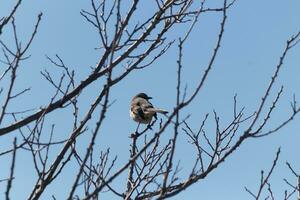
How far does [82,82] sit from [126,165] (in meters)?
1.58

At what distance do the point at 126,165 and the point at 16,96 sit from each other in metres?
1.40

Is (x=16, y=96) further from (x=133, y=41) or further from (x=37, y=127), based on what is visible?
(x=133, y=41)

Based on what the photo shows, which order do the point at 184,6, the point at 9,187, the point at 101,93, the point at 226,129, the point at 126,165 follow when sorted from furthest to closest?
1. the point at 226,129
2. the point at 184,6
3. the point at 101,93
4. the point at 126,165
5. the point at 9,187

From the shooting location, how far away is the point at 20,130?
165 inches

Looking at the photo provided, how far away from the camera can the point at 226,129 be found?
21.8 feet

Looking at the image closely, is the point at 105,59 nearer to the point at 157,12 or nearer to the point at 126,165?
the point at 157,12

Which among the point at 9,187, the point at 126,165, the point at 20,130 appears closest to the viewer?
the point at 9,187

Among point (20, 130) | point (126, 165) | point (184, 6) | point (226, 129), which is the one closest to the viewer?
point (126, 165)

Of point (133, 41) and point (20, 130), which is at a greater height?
point (133, 41)

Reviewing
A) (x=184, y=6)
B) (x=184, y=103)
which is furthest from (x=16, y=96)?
(x=184, y=6)

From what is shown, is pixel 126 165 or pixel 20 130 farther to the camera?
pixel 20 130

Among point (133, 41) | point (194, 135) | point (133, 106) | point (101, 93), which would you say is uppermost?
point (133, 106)

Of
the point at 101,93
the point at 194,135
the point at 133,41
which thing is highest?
the point at 194,135

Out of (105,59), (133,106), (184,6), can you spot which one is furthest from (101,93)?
(133,106)
